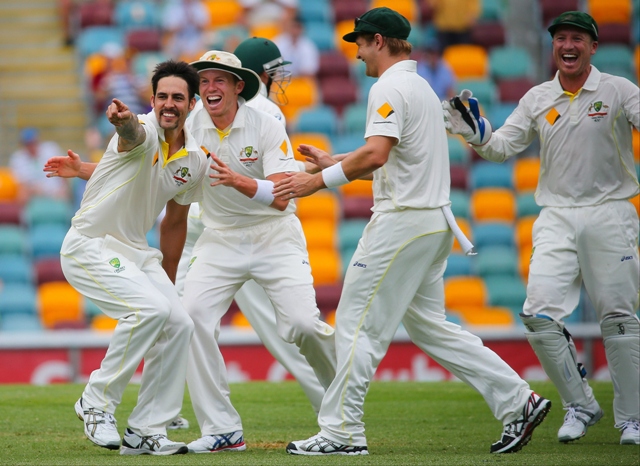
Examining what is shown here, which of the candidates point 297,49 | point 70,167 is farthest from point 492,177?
point 70,167

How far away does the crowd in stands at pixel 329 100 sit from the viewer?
1246 centimetres

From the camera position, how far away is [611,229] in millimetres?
6215

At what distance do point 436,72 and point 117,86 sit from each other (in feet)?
14.0

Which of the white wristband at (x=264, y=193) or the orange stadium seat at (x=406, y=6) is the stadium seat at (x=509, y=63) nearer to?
the orange stadium seat at (x=406, y=6)

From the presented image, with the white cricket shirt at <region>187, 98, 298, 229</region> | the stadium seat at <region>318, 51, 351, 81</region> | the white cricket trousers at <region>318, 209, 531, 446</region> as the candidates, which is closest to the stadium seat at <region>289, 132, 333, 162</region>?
the stadium seat at <region>318, 51, 351, 81</region>

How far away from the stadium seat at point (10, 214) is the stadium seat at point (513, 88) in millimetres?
6836

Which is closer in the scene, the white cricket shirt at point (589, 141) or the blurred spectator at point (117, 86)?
the white cricket shirt at point (589, 141)

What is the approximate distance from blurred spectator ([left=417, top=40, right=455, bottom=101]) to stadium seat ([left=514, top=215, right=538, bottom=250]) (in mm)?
2075

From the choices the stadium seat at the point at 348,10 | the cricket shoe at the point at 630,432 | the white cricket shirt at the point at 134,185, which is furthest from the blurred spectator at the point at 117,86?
the cricket shoe at the point at 630,432

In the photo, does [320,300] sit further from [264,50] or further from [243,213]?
[243,213]

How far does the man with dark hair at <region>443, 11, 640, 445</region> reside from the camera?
6164 mm

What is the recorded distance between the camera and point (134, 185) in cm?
569

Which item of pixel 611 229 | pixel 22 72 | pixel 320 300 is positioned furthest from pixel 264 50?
pixel 22 72

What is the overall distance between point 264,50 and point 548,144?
2.22 meters
